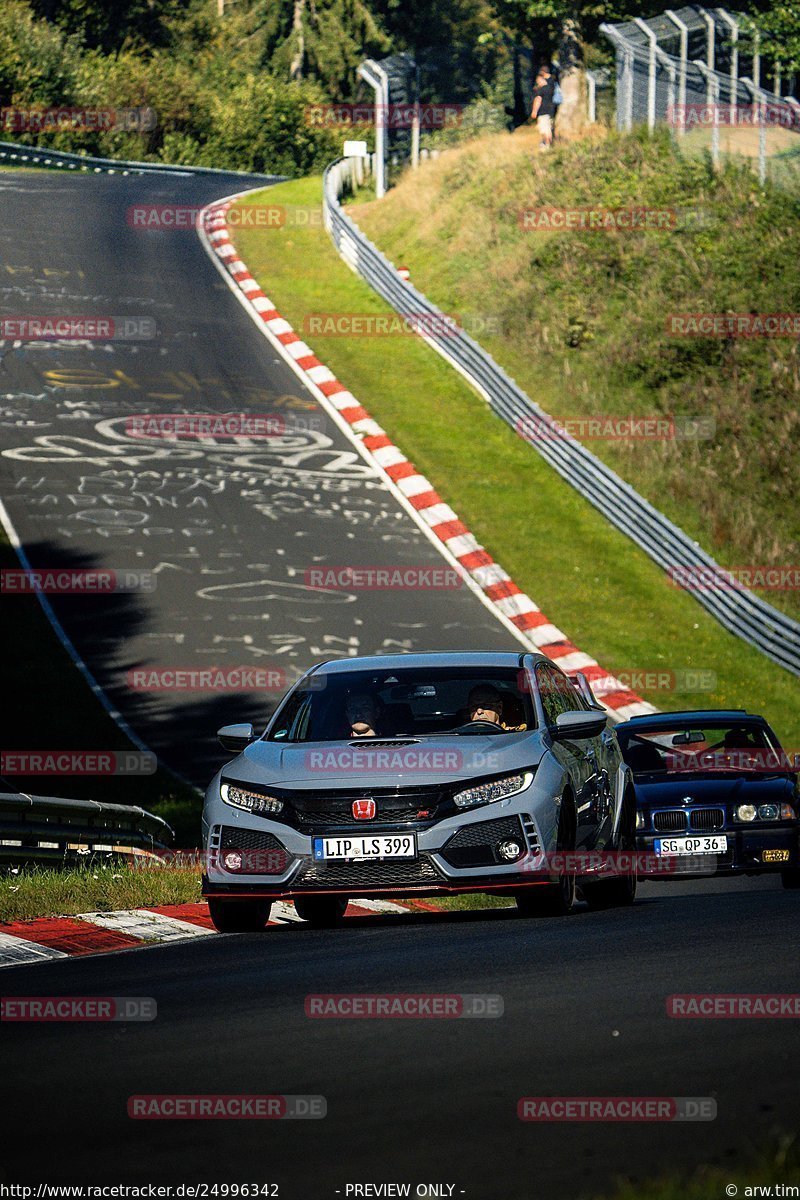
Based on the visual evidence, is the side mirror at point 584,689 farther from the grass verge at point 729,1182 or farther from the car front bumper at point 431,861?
the grass verge at point 729,1182

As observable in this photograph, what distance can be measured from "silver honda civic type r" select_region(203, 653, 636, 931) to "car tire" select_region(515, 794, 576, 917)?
0.01m

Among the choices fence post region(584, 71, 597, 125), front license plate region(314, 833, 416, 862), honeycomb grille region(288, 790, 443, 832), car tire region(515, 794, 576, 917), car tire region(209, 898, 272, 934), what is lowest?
car tire region(209, 898, 272, 934)

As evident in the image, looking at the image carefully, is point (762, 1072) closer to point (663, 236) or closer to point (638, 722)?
point (638, 722)

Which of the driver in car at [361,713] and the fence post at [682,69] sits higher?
the fence post at [682,69]

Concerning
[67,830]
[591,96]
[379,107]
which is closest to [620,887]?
[67,830]

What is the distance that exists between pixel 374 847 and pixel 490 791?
2.31 ft

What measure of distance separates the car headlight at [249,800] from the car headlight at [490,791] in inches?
39.7

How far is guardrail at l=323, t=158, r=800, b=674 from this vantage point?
24.4m

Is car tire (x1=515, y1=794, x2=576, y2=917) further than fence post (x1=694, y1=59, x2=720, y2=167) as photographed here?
No

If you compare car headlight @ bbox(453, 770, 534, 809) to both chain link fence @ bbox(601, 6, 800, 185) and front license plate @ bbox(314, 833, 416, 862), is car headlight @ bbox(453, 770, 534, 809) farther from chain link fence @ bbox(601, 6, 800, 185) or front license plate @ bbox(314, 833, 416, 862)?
chain link fence @ bbox(601, 6, 800, 185)

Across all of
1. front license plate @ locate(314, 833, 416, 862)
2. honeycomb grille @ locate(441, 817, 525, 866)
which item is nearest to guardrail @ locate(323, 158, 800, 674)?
honeycomb grille @ locate(441, 817, 525, 866)

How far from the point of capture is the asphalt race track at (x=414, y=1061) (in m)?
4.75

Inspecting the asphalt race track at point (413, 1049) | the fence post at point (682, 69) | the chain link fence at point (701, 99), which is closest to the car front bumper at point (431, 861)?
the asphalt race track at point (413, 1049)

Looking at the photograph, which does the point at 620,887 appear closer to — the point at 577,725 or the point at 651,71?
the point at 577,725
